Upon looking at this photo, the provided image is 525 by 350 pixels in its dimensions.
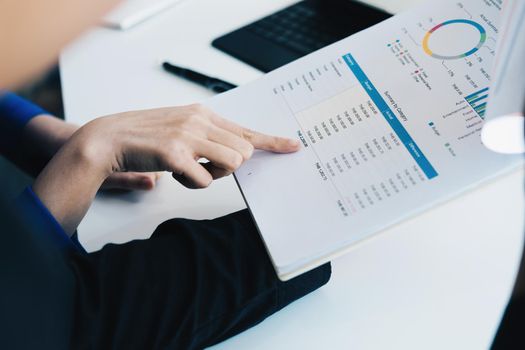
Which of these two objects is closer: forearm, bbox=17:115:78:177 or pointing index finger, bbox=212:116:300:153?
pointing index finger, bbox=212:116:300:153

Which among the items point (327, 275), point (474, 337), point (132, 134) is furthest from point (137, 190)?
point (474, 337)

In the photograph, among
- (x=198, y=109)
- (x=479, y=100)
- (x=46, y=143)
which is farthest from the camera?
(x=46, y=143)

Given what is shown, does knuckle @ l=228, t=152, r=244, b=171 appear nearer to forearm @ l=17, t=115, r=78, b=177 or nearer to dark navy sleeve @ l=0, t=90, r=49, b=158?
forearm @ l=17, t=115, r=78, b=177

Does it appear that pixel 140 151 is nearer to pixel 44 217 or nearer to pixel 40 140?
pixel 44 217

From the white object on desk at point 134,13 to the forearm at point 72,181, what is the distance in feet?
1.52

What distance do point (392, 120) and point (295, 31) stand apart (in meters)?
0.42

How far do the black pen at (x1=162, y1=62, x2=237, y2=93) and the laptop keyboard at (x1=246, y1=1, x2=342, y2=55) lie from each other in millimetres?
138

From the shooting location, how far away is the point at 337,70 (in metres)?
0.71

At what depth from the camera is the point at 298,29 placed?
98 cm

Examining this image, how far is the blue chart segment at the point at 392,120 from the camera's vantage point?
22.3 inches

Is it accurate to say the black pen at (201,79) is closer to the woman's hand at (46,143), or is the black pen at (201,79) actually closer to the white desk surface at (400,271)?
the white desk surface at (400,271)

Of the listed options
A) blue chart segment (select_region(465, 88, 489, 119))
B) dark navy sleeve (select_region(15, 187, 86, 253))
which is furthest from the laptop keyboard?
dark navy sleeve (select_region(15, 187, 86, 253))

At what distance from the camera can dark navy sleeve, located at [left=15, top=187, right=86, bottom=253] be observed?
637mm

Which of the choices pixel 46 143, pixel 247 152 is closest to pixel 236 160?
pixel 247 152
